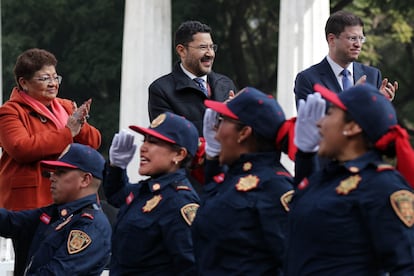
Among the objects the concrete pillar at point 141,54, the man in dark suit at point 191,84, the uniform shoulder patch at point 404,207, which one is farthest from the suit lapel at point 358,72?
the concrete pillar at point 141,54

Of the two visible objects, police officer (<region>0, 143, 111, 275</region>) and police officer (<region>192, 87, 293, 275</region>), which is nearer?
police officer (<region>192, 87, 293, 275</region>)

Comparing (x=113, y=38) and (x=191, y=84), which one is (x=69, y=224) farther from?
(x=113, y=38)

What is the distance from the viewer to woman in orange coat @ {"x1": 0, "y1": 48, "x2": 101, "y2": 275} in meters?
10.3

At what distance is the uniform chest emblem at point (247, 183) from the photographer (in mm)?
7625

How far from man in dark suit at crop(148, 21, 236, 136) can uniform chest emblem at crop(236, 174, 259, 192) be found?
2830 mm

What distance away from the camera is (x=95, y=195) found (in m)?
9.43

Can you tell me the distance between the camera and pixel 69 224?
9195mm

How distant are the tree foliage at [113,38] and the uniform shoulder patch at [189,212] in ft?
65.9

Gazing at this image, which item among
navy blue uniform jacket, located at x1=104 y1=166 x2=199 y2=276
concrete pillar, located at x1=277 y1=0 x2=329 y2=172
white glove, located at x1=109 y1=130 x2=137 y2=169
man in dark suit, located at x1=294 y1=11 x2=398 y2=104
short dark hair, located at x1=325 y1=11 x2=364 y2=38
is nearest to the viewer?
navy blue uniform jacket, located at x1=104 y1=166 x2=199 y2=276

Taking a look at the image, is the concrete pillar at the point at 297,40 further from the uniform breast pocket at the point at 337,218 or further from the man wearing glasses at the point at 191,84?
the uniform breast pocket at the point at 337,218

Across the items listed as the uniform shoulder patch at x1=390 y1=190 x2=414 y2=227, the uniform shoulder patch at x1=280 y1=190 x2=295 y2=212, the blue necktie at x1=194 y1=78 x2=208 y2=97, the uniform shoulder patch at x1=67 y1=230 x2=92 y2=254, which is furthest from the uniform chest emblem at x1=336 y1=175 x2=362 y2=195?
the blue necktie at x1=194 y1=78 x2=208 y2=97

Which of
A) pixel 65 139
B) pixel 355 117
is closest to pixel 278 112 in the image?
pixel 355 117

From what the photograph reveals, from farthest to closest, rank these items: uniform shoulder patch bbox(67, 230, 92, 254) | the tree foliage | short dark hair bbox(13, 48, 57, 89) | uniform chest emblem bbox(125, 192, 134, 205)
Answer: the tree foliage < short dark hair bbox(13, 48, 57, 89) < uniform shoulder patch bbox(67, 230, 92, 254) < uniform chest emblem bbox(125, 192, 134, 205)

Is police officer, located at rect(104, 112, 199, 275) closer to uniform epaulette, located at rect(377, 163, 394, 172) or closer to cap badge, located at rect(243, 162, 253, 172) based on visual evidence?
cap badge, located at rect(243, 162, 253, 172)
